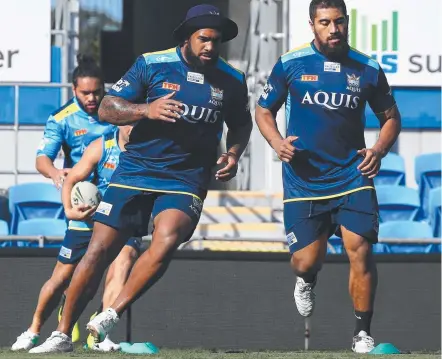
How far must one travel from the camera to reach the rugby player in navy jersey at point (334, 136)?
8406 millimetres

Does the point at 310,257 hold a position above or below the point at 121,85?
below

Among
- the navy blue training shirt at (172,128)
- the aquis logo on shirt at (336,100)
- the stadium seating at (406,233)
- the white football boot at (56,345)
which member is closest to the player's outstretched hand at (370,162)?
the aquis logo on shirt at (336,100)

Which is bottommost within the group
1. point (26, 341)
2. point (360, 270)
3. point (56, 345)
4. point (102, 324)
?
point (26, 341)

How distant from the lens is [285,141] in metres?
8.38

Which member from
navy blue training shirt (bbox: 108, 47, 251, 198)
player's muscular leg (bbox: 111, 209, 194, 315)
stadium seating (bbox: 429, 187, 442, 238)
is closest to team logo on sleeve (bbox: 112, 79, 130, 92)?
navy blue training shirt (bbox: 108, 47, 251, 198)

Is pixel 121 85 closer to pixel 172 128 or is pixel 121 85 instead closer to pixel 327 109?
pixel 172 128

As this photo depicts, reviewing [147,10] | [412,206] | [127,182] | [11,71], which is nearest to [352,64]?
[127,182]

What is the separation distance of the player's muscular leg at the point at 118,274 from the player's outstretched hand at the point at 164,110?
181 cm

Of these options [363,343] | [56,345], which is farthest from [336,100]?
[56,345]

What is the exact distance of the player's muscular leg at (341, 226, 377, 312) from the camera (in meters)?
8.39

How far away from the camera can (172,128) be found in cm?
818

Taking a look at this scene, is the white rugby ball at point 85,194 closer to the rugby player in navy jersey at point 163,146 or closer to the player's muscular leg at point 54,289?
the player's muscular leg at point 54,289

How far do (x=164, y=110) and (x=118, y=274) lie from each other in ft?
6.37

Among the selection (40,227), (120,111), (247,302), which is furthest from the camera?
(40,227)
